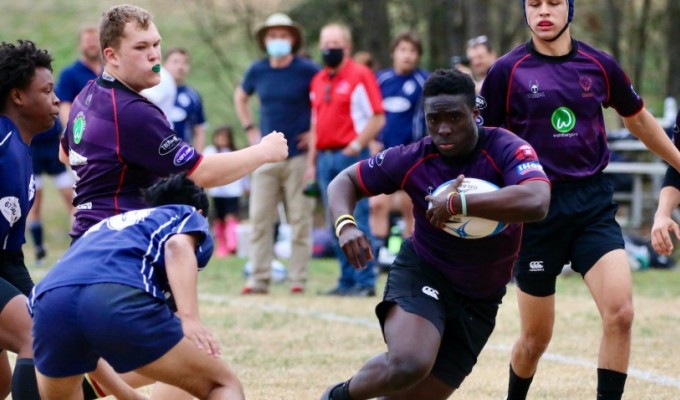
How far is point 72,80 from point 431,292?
7735mm

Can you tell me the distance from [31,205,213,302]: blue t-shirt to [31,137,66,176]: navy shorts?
886cm

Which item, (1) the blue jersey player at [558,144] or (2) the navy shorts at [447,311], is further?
(1) the blue jersey player at [558,144]

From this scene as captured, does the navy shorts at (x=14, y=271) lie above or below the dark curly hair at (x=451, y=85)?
below

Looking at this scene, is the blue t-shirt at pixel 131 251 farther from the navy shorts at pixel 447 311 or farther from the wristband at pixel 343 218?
the navy shorts at pixel 447 311

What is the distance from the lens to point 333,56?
429 inches

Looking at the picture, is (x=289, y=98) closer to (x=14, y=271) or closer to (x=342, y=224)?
(x=14, y=271)

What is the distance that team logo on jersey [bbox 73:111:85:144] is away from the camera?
504 cm

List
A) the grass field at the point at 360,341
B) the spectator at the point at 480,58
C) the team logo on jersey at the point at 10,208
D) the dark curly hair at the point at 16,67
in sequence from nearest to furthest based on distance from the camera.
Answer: the team logo on jersey at the point at 10,208
the dark curly hair at the point at 16,67
the grass field at the point at 360,341
the spectator at the point at 480,58

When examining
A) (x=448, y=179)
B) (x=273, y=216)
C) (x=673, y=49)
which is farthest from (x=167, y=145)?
(x=673, y=49)

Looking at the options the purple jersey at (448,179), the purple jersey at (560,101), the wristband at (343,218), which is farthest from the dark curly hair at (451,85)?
the purple jersey at (560,101)

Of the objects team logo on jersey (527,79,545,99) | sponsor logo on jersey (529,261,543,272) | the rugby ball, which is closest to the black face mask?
team logo on jersey (527,79,545,99)

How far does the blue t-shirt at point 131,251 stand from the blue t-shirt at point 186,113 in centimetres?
767

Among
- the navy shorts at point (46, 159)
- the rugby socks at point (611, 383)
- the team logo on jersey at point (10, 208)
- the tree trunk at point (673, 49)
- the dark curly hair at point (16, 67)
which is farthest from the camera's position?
the tree trunk at point (673, 49)

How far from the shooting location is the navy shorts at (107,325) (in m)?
4.11
